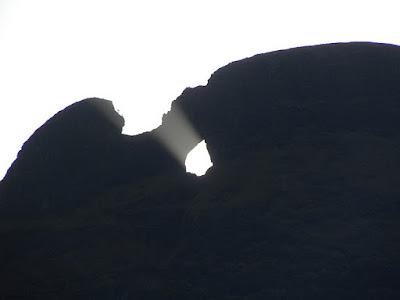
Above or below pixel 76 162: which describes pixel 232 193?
below

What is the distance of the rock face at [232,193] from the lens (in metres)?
26.3

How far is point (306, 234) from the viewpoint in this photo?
26.6 m

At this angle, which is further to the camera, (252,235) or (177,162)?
(177,162)

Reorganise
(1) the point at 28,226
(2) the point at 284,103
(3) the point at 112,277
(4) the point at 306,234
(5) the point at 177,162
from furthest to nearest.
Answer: (5) the point at 177,162, (1) the point at 28,226, (2) the point at 284,103, (3) the point at 112,277, (4) the point at 306,234

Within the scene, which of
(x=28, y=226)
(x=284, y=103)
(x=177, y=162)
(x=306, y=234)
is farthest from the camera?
(x=177, y=162)

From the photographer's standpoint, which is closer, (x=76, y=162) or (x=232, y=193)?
(x=232, y=193)

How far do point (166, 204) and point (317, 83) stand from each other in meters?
10.7

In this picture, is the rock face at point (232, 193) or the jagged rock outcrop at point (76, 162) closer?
the rock face at point (232, 193)

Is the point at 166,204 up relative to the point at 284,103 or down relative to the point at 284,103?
down

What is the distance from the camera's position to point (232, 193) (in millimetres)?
29469

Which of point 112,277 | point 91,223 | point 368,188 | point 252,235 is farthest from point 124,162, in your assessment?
point 368,188

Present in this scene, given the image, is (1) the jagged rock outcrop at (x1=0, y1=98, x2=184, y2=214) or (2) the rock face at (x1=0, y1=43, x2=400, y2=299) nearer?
(2) the rock face at (x1=0, y1=43, x2=400, y2=299)

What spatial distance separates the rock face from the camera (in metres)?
26.3

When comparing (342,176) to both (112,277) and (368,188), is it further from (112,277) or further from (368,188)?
(112,277)
